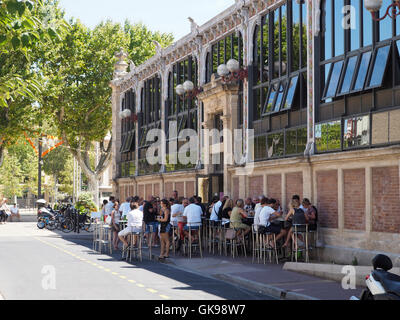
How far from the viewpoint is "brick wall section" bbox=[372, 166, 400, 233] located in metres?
15.7

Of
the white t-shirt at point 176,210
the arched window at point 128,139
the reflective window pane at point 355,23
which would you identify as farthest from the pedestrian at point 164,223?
the arched window at point 128,139

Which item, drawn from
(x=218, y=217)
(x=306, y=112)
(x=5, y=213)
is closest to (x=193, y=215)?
(x=218, y=217)

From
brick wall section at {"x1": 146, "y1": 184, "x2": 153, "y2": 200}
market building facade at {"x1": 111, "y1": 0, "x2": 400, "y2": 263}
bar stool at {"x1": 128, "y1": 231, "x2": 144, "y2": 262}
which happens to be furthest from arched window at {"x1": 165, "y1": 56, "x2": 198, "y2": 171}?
bar stool at {"x1": 128, "y1": 231, "x2": 144, "y2": 262}

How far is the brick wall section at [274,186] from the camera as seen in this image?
21.4 meters

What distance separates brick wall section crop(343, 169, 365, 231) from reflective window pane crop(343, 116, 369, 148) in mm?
728

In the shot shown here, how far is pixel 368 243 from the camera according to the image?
1661 cm

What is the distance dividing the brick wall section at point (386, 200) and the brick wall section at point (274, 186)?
16.9ft

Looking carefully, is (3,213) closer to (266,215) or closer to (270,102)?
(270,102)

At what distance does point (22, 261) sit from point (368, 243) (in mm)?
9530

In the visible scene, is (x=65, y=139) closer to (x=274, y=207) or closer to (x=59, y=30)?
(x=274, y=207)

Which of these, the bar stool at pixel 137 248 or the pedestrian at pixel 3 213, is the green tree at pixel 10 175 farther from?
the bar stool at pixel 137 248

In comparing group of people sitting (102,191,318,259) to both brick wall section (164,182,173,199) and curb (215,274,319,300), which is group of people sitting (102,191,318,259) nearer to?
curb (215,274,319,300)

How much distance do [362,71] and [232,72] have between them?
26.0 feet

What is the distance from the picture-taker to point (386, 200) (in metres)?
16.1
